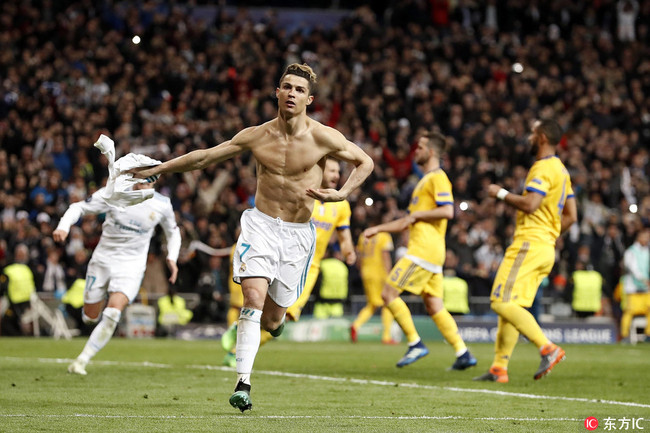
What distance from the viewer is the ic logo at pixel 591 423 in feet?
26.2

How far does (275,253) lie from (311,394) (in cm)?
208

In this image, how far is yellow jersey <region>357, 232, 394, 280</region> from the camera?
22234 millimetres

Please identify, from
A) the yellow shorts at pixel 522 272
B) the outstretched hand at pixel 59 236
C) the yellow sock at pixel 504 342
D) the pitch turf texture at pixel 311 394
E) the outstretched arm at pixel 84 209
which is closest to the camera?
the pitch turf texture at pixel 311 394

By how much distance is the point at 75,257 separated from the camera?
23.3m

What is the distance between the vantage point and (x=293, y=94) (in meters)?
8.90

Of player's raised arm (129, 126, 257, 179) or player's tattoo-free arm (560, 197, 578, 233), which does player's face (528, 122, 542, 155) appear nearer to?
player's tattoo-free arm (560, 197, 578, 233)

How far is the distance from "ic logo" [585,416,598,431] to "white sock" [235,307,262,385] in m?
2.52

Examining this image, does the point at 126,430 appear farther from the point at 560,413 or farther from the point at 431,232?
the point at 431,232

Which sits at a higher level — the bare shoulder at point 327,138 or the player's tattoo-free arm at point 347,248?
the bare shoulder at point 327,138

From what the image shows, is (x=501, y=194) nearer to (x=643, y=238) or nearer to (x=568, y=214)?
(x=568, y=214)

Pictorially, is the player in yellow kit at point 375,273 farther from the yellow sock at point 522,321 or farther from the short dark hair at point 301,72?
the short dark hair at point 301,72

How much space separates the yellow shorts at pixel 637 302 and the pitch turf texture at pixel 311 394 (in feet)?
23.1

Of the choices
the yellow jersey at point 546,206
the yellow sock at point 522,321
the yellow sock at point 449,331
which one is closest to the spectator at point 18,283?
the yellow sock at point 449,331

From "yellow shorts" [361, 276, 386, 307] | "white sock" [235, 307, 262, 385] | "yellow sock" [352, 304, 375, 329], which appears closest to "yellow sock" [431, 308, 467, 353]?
"white sock" [235, 307, 262, 385]
